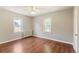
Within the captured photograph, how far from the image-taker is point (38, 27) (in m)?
5.32

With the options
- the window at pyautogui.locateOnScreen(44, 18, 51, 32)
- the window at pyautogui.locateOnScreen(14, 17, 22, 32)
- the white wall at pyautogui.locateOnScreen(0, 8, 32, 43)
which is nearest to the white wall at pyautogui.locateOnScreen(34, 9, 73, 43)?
the window at pyautogui.locateOnScreen(44, 18, 51, 32)

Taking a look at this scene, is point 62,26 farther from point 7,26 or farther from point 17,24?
point 7,26

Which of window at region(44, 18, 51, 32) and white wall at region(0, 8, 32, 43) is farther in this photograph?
window at region(44, 18, 51, 32)

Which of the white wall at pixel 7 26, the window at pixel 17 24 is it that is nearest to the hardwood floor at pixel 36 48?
the white wall at pixel 7 26

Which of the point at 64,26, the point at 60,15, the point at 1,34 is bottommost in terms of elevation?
the point at 1,34

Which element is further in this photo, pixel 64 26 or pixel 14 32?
pixel 14 32

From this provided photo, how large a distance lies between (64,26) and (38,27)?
6.58 feet

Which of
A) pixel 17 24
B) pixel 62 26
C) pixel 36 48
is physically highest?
pixel 17 24

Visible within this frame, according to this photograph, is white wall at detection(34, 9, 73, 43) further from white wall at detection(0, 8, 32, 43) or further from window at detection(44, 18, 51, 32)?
white wall at detection(0, 8, 32, 43)

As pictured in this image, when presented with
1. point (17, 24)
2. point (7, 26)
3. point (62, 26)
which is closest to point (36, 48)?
point (62, 26)

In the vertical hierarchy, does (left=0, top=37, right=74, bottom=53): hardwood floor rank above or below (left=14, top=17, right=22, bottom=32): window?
below

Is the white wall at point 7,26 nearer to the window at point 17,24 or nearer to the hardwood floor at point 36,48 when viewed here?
the window at point 17,24
